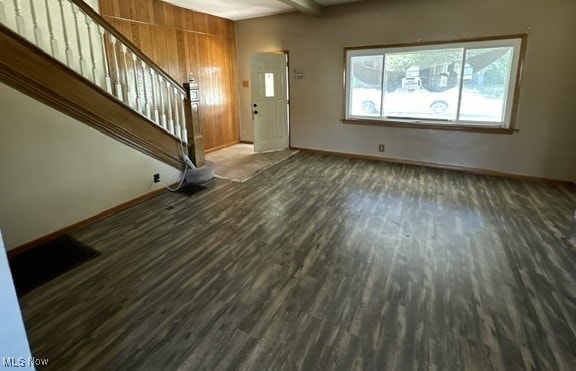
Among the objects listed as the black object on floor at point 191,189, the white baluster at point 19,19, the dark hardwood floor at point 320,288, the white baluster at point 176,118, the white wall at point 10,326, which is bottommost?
the dark hardwood floor at point 320,288

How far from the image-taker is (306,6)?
5.29 metres

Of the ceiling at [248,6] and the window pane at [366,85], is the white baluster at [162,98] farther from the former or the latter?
the window pane at [366,85]

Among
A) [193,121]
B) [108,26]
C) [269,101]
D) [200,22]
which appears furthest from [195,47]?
[108,26]

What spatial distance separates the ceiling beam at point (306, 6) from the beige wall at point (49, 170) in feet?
10.7

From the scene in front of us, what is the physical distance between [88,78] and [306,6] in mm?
3582

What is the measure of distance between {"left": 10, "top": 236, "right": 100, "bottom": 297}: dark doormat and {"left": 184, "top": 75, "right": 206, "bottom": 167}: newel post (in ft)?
6.76

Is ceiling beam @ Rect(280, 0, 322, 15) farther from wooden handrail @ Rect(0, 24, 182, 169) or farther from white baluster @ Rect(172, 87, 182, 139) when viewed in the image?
wooden handrail @ Rect(0, 24, 182, 169)

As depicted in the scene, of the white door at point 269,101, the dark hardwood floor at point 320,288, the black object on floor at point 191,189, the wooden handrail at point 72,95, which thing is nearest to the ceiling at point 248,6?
the white door at point 269,101

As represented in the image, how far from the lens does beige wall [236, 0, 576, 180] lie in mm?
4547

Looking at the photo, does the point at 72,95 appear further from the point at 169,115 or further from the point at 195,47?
the point at 195,47

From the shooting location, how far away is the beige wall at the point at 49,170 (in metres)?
2.94

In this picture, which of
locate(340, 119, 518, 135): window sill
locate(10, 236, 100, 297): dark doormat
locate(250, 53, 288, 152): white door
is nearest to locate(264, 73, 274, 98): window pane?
locate(250, 53, 288, 152): white door

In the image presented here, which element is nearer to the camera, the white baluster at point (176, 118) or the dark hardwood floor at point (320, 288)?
the dark hardwood floor at point (320, 288)

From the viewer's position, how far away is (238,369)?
5.79ft
